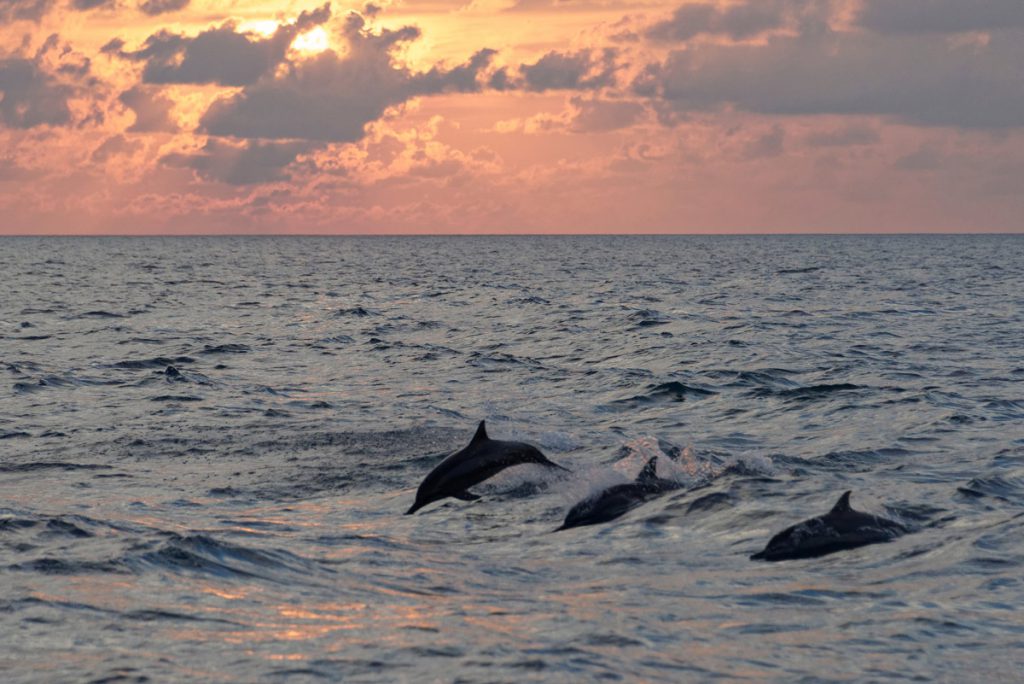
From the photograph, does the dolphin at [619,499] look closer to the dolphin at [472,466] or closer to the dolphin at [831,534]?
the dolphin at [472,466]

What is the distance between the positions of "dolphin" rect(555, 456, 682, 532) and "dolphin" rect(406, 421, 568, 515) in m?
1.36

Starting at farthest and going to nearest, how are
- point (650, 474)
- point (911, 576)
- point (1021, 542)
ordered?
point (650, 474) → point (1021, 542) → point (911, 576)

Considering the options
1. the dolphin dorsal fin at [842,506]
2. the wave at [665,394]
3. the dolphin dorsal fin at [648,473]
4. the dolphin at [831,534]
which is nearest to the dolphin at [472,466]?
the dolphin dorsal fin at [648,473]

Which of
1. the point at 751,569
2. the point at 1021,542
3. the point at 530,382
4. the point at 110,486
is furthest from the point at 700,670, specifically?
the point at 530,382

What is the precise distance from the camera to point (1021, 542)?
41.3 feet

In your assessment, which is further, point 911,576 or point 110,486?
point 110,486

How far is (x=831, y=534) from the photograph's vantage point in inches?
480

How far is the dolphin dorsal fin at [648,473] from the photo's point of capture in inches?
590

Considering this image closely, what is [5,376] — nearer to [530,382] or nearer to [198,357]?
[198,357]

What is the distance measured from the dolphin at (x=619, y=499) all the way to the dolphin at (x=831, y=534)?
7.03 feet

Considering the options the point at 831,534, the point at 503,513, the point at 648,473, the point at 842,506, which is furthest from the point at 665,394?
the point at 831,534

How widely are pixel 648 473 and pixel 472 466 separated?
2.24 meters

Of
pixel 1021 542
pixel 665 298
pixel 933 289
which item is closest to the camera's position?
pixel 1021 542

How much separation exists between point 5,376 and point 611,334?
19.1 meters
